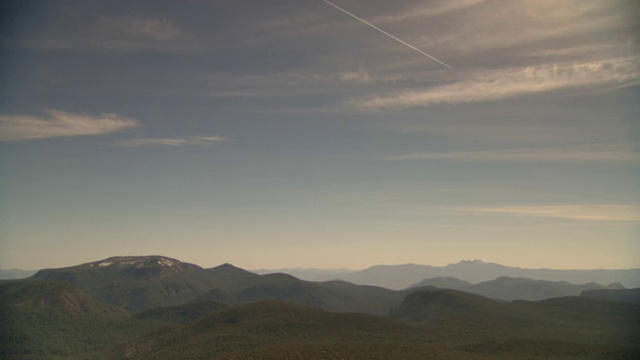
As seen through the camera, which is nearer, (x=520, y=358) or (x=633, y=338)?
(x=520, y=358)

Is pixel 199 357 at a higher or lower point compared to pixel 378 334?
lower

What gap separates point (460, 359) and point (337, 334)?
3218 inches

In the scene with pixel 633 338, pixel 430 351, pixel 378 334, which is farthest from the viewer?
pixel 378 334

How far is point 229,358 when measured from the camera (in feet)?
452

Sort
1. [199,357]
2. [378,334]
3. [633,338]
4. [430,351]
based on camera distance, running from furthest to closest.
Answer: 1. [199,357]
2. [378,334]
3. [633,338]
4. [430,351]

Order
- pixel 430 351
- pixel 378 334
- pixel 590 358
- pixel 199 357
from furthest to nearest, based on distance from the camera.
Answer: pixel 199 357 < pixel 378 334 < pixel 430 351 < pixel 590 358

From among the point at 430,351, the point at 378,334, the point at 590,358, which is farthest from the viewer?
the point at 378,334

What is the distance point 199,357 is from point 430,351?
12594 centimetres

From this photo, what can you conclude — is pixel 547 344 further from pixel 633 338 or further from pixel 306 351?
pixel 306 351

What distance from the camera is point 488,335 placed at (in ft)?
634

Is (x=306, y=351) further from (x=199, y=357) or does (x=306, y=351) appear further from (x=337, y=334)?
(x=199, y=357)

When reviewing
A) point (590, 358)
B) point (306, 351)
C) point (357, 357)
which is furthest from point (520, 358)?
point (306, 351)

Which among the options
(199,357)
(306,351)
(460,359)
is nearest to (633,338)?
(460,359)

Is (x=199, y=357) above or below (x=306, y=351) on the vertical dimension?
below
